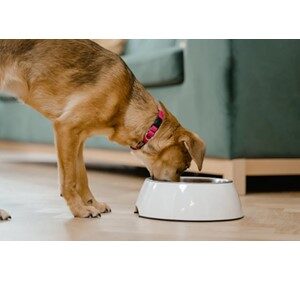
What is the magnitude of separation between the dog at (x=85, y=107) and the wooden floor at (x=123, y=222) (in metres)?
0.13

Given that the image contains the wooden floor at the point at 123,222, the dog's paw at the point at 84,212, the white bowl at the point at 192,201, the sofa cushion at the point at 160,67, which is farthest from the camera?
the sofa cushion at the point at 160,67

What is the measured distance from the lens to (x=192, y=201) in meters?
2.39

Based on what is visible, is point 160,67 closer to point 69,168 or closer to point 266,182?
point 266,182

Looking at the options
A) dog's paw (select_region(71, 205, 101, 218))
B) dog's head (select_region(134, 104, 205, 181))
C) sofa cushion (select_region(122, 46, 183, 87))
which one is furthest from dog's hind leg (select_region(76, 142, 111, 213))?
sofa cushion (select_region(122, 46, 183, 87))

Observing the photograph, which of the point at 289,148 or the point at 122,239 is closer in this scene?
the point at 122,239

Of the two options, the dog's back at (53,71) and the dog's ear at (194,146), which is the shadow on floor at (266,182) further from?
the dog's back at (53,71)

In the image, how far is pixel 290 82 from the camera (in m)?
3.31

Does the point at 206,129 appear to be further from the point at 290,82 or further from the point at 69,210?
the point at 69,210

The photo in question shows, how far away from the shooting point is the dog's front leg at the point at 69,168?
2496mm

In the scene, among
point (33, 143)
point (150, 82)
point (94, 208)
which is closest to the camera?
point (94, 208)

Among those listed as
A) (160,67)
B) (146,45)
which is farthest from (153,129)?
(146,45)

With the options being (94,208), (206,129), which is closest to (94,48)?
(94,208)

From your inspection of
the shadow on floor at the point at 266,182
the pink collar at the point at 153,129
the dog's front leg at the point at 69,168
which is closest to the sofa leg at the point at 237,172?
the shadow on floor at the point at 266,182

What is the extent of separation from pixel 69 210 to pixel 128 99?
1.68 ft
